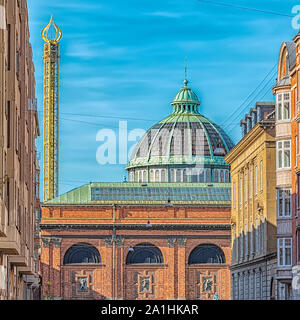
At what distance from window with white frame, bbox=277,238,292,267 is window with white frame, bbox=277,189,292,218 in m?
1.49

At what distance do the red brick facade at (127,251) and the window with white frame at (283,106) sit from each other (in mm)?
63786

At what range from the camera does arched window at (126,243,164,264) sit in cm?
12712

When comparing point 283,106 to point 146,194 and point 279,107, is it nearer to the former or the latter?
point 279,107

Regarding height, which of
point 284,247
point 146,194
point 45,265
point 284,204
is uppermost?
point 146,194

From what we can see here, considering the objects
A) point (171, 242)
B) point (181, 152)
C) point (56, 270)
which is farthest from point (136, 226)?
point (181, 152)

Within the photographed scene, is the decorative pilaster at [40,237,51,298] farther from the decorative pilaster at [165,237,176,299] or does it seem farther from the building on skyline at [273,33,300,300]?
the building on skyline at [273,33,300,300]

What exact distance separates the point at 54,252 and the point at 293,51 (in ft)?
225

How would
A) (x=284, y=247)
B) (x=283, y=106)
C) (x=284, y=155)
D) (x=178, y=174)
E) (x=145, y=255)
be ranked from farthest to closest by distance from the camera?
(x=178, y=174) → (x=145, y=255) → (x=283, y=106) → (x=284, y=155) → (x=284, y=247)

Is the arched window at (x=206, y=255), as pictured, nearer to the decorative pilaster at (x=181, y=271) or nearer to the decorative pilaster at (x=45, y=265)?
the decorative pilaster at (x=181, y=271)

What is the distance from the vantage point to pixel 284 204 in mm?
62438

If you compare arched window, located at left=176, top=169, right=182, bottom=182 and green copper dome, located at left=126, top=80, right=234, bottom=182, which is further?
green copper dome, located at left=126, top=80, right=234, bottom=182

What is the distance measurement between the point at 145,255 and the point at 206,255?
291 inches

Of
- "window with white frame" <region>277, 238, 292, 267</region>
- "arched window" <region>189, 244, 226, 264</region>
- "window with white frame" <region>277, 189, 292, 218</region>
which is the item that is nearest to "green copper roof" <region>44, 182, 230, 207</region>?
"arched window" <region>189, 244, 226, 264</region>

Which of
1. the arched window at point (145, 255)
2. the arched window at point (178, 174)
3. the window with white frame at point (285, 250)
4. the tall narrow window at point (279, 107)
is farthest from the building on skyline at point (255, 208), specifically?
the arched window at point (178, 174)
